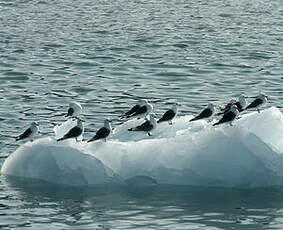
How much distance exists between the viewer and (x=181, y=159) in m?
22.7

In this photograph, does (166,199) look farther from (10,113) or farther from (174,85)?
(174,85)

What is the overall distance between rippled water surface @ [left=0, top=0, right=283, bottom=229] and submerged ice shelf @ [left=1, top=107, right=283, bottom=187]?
343 millimetres

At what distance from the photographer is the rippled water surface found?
21.0m

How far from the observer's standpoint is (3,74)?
39.5m

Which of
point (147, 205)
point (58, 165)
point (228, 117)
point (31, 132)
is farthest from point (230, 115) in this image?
point (31, 132)

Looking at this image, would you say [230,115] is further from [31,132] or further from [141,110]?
[31,132]

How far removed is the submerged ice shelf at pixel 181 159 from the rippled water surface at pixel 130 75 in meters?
0.34

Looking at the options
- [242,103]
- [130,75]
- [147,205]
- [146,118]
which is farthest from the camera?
[130,75]

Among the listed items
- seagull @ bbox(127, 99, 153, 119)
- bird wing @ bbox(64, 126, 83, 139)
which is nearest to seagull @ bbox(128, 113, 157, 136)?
seagull @ bbox(127, 99, 153, 119)

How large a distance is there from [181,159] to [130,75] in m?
17.0

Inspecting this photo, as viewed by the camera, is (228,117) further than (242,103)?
No

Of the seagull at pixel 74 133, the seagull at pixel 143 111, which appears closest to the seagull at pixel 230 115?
the seagull at pixel 143 111

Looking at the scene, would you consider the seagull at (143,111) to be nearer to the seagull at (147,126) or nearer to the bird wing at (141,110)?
the bird wing at (141,110)

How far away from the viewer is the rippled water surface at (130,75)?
21.0 m
